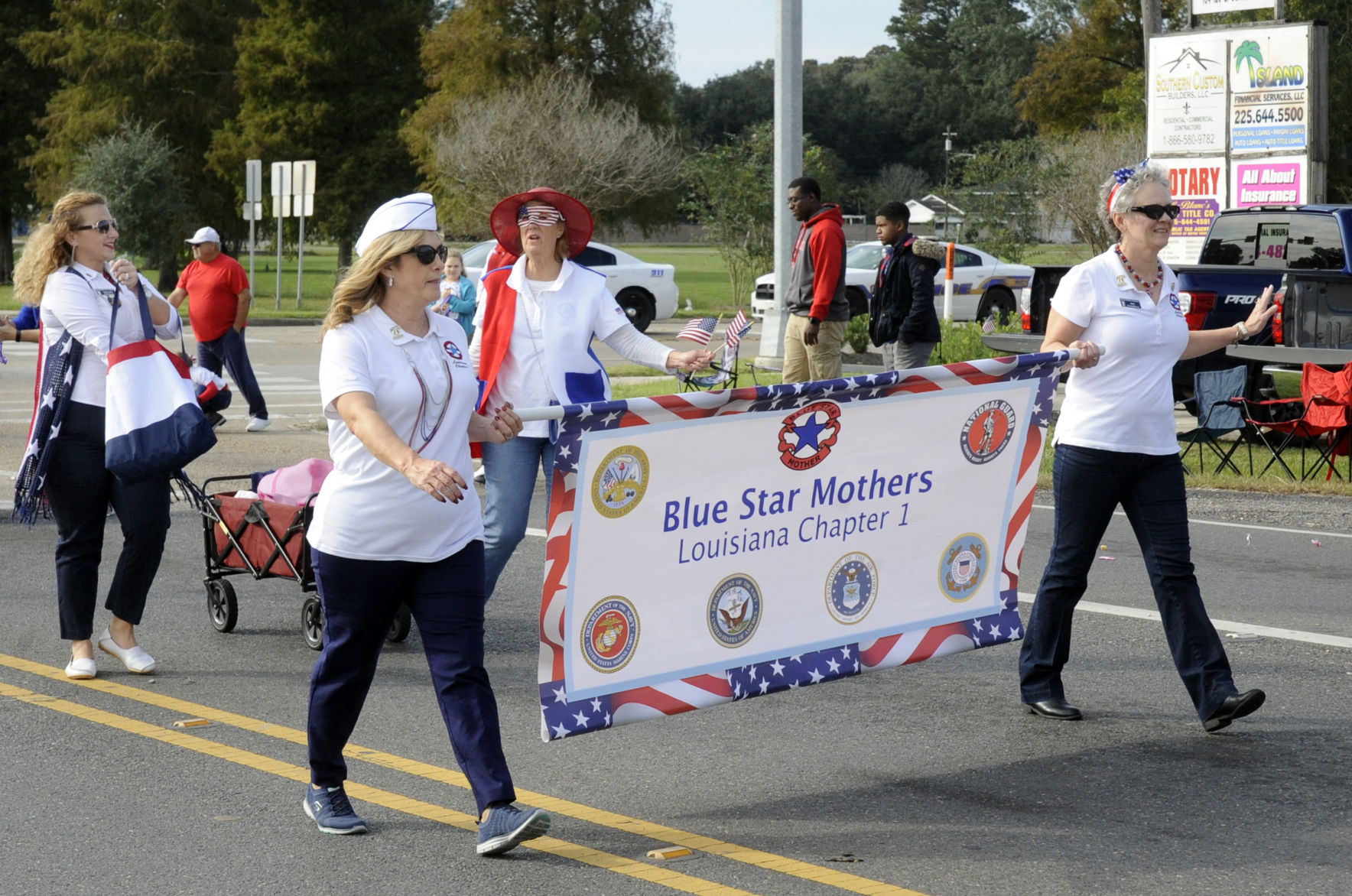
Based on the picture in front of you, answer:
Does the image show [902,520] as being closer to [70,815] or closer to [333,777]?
[333,777]

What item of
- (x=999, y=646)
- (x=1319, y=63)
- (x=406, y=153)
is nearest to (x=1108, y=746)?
(x=999, y=646)

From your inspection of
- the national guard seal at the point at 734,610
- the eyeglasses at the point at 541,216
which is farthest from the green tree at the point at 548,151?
the national guard seal at the point at 734,610

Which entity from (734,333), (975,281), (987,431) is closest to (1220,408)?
(734,333)

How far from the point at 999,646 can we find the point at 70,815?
3951 mm

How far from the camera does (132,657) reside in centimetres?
663

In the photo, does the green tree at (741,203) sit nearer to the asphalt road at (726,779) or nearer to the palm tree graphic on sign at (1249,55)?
the palm tree graphic on sign at (1249,55)

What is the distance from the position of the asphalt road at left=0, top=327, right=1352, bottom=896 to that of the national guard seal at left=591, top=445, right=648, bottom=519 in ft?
3.04

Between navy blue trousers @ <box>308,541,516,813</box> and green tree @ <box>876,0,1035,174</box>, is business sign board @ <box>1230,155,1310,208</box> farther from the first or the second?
green tree @ <box>876,0,1035,174</box>

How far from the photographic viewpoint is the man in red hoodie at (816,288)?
12.4 m

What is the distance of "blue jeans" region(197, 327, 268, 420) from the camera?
1527 cm

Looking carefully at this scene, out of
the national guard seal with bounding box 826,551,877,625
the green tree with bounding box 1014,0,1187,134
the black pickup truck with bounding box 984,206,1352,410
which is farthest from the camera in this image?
the green tree with bounding box 1014,0,1187,134

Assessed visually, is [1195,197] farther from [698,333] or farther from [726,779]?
[726,779]

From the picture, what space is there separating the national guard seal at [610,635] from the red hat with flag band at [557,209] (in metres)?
1.86

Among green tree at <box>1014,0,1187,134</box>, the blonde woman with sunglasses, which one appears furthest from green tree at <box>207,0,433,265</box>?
the blonde woman with sunglasses
